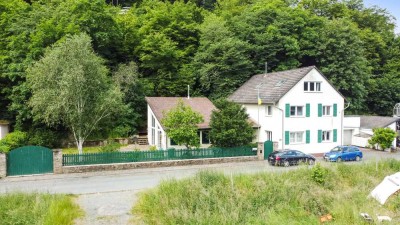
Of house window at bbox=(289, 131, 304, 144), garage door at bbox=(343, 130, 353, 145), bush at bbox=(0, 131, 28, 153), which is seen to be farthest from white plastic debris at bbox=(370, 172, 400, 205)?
bush at bbox=(0, 131, 28, 153)

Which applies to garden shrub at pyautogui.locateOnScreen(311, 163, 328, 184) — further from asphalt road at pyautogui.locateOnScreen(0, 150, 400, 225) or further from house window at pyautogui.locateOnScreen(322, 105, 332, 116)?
house window at pyautogui.locateOnScreen(322, 105, 332, 116)

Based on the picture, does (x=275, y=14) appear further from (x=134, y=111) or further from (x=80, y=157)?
(x=80, y=157)

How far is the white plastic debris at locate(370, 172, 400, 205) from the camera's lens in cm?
1467

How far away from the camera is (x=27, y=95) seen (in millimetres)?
29734

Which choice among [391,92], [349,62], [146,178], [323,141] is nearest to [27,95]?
[146,178]

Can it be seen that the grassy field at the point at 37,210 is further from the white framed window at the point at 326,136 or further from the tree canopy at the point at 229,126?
the white framed window at the point at 326,136

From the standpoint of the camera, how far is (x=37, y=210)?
12906mm

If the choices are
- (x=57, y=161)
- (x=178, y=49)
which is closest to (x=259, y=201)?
(x=57, y=161)

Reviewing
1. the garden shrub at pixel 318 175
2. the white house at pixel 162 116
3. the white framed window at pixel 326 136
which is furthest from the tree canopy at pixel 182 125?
the white framed window at pixel 326 136

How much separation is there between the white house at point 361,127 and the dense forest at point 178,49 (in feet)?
16.5

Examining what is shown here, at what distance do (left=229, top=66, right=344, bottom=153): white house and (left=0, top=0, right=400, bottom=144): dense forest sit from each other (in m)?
7.34

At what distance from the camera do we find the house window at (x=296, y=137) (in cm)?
3031

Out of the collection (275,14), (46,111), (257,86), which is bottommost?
(46,111)

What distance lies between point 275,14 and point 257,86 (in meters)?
13.2
